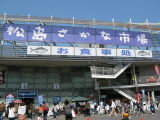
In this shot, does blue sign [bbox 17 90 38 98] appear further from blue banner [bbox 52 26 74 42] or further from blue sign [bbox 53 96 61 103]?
blue banner [bbox 52 26 74 42]

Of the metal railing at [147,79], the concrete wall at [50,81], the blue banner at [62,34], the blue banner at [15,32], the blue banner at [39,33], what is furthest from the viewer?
the metal railing at [147,79]

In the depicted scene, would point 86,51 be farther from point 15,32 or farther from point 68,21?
point 15,32

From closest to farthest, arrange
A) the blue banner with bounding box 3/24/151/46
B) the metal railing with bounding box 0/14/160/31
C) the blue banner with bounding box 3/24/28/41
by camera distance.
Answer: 1. the blue banner with bounding box 3/24/28/41
2. the blue banner with bounding box 3/24/151/46
3. the metal railing with bounding box 0/14/160/31

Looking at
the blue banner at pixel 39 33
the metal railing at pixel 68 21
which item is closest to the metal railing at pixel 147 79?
the metal railing at pixel 68 21

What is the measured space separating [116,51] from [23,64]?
11501mm

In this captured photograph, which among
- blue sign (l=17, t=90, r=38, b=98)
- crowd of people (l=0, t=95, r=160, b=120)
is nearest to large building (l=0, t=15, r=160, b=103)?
blue sign (l=17, t=90, r=38, b=98)

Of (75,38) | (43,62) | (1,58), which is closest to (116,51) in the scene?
(75,38)

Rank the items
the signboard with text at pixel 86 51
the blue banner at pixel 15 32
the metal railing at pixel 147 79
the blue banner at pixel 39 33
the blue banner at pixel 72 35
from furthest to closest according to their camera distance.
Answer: the metal railing at pixel 147 79
the blue banner at pixel 39 33
the blue banner at pixel 72 35
the blue banner at pixel 15 32
the signboard with text at pixel 86 51

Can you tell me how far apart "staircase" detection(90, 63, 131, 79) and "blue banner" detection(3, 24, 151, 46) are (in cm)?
305

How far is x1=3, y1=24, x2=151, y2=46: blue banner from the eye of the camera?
30.9 meters

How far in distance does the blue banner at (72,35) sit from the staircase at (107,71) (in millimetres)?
3046

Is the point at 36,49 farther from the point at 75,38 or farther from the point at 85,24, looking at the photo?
the point at 85,24

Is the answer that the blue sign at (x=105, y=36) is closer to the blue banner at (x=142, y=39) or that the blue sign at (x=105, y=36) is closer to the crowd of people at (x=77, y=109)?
the blue banner at (x=142, y=39)

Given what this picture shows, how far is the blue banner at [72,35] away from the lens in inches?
1217
